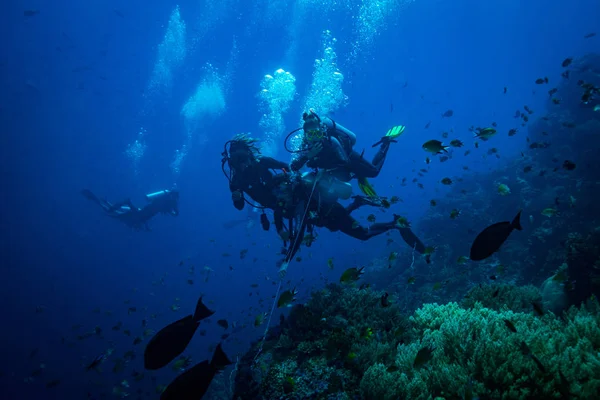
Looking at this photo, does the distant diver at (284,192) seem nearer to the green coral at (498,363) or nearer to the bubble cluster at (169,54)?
the green coral at (498,363)

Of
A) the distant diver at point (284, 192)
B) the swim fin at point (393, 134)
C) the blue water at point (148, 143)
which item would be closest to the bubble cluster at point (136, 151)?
the blue water at point (148, 143)

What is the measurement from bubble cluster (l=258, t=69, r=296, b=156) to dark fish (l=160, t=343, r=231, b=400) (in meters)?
60.6

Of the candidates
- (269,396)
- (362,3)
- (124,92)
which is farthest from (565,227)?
(124,92)

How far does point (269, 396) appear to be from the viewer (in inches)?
163

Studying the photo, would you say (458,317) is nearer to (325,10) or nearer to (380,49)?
(325,10)

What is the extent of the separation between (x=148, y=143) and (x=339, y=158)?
329 ft

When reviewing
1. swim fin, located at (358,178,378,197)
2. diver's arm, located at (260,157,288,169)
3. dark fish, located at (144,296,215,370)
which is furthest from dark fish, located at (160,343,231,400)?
swim fin, located at (358,178,378,197)

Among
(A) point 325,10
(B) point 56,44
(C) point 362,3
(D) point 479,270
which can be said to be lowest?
(D) point 479,270

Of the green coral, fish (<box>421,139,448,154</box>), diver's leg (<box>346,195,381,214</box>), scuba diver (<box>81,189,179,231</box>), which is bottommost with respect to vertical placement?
the green coral

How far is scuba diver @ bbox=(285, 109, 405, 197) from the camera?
6.69 m

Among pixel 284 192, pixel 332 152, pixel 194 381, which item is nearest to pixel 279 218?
pixel 284 192

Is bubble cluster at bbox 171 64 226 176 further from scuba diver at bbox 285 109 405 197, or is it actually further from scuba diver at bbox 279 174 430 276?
scuba diver at bbox 279 174 430 276

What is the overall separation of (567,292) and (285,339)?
18.9 feet

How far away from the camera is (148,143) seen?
90.6m
